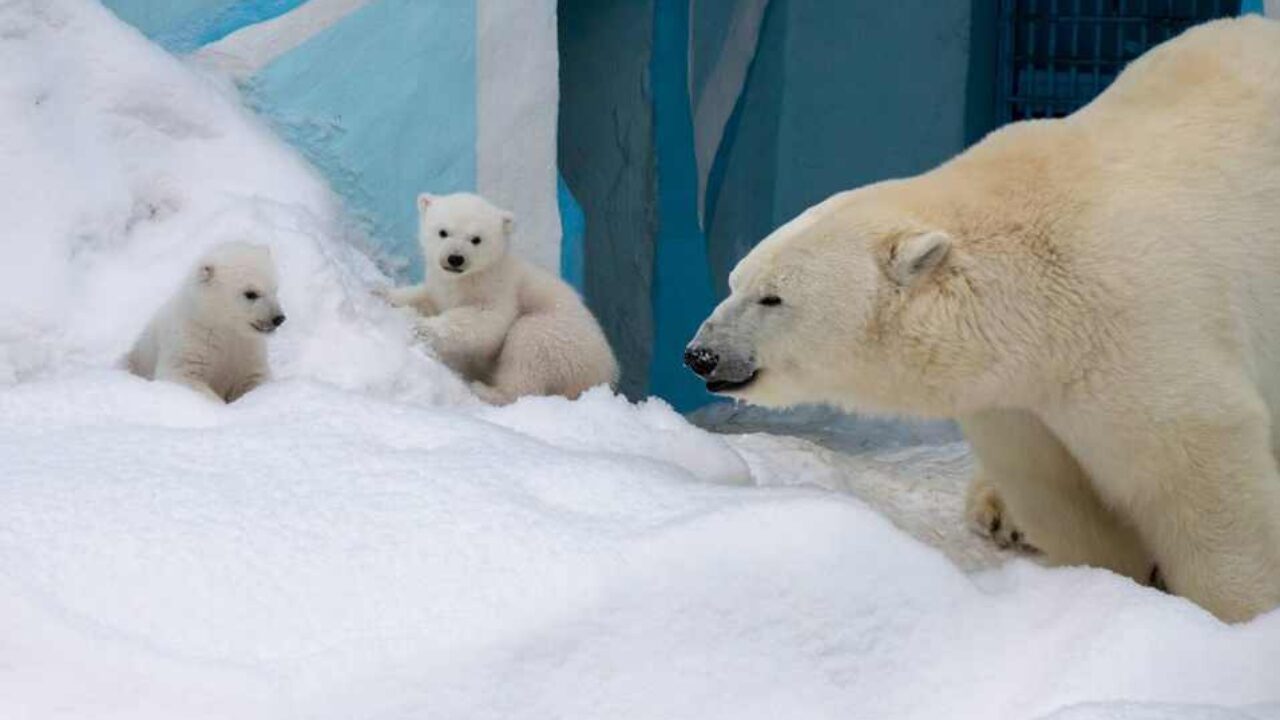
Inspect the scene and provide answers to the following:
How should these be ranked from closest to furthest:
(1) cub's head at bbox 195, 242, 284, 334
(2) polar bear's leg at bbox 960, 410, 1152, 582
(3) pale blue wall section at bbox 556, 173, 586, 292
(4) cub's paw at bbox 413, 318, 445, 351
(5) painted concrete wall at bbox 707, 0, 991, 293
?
(2) polar bear's leg at bbox 960, 410, 1152, 582 → (1) cub's head at bbox 195, 242, 284, 334 → (4) cub's paw at bbox 413, 318, 445, 351 → (3) pale blue wall section at bbox 556, 173, 586, 292 → (5) painted concrete wall at bbox 707, 0, 991, 293

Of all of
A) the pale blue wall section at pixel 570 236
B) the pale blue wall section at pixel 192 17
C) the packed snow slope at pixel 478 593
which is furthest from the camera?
the pale blue wall section at pixel 570 236

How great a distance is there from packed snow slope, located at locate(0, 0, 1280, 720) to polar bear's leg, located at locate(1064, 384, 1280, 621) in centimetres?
33

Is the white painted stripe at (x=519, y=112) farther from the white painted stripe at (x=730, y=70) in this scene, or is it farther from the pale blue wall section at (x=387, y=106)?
the white painted stripe at (x=730, y=70)

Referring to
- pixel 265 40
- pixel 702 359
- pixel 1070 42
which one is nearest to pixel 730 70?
pixel 1070 42

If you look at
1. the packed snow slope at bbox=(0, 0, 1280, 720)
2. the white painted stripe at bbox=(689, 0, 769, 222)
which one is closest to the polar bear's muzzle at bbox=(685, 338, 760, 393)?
the packed snow slope at bbox=(0, 0, 1280, 720)

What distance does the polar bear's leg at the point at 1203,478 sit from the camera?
290 cm

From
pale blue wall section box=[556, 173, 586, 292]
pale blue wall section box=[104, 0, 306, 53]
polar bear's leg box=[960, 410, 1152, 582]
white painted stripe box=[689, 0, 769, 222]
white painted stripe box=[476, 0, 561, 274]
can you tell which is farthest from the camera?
white painted stripe box=[689, 0, 769, 222]

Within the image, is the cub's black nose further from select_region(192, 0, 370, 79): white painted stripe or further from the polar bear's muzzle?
select_region(192, 0, 370, 79): white painted stripe

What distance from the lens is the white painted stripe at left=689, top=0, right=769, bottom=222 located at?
20.8 feet

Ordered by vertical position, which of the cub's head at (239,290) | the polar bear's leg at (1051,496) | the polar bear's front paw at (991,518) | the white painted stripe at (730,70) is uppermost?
the white painted stripe at (730,70)

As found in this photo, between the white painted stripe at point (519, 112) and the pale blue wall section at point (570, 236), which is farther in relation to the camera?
the pale blue wall section at point (570, 236)

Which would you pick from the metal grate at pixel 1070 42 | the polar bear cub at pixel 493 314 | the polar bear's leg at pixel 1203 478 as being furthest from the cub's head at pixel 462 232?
the metal grate at pixel 1070 42

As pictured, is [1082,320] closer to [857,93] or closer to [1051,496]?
[1051,496]

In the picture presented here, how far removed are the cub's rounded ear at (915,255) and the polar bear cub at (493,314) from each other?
5.37ft
